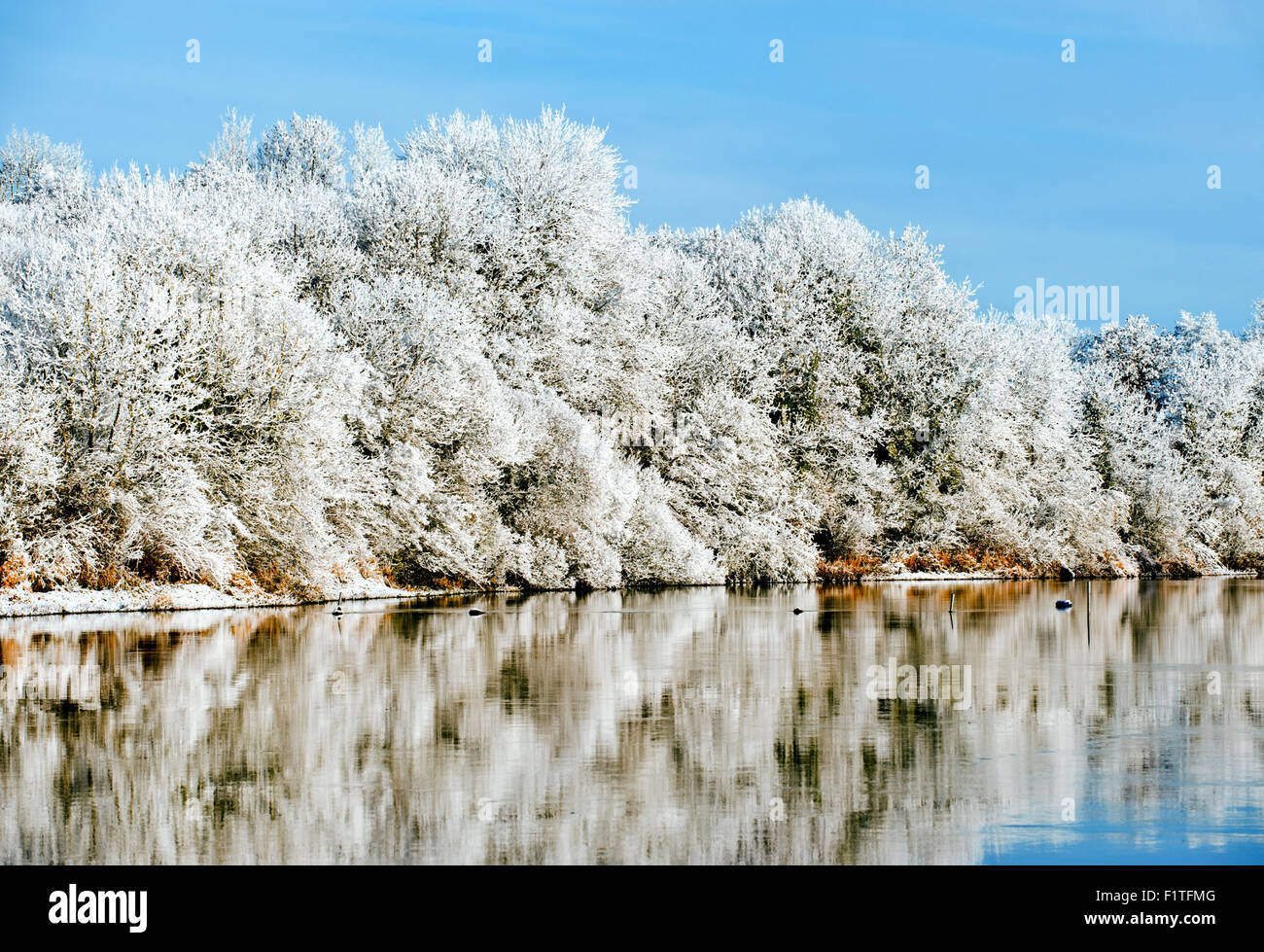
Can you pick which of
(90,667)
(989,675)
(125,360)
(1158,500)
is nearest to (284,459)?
(125,360)

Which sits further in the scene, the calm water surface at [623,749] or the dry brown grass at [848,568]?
the dry brown grass at [848,568]

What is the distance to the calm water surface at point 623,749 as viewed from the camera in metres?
11.2

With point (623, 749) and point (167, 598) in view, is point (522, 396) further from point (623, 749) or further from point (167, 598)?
point (623, 749)

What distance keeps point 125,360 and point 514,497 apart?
1817cm

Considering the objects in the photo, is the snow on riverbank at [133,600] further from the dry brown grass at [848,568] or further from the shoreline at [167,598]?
the dry brown grass at [848,568]

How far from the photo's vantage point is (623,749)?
15.4 m
